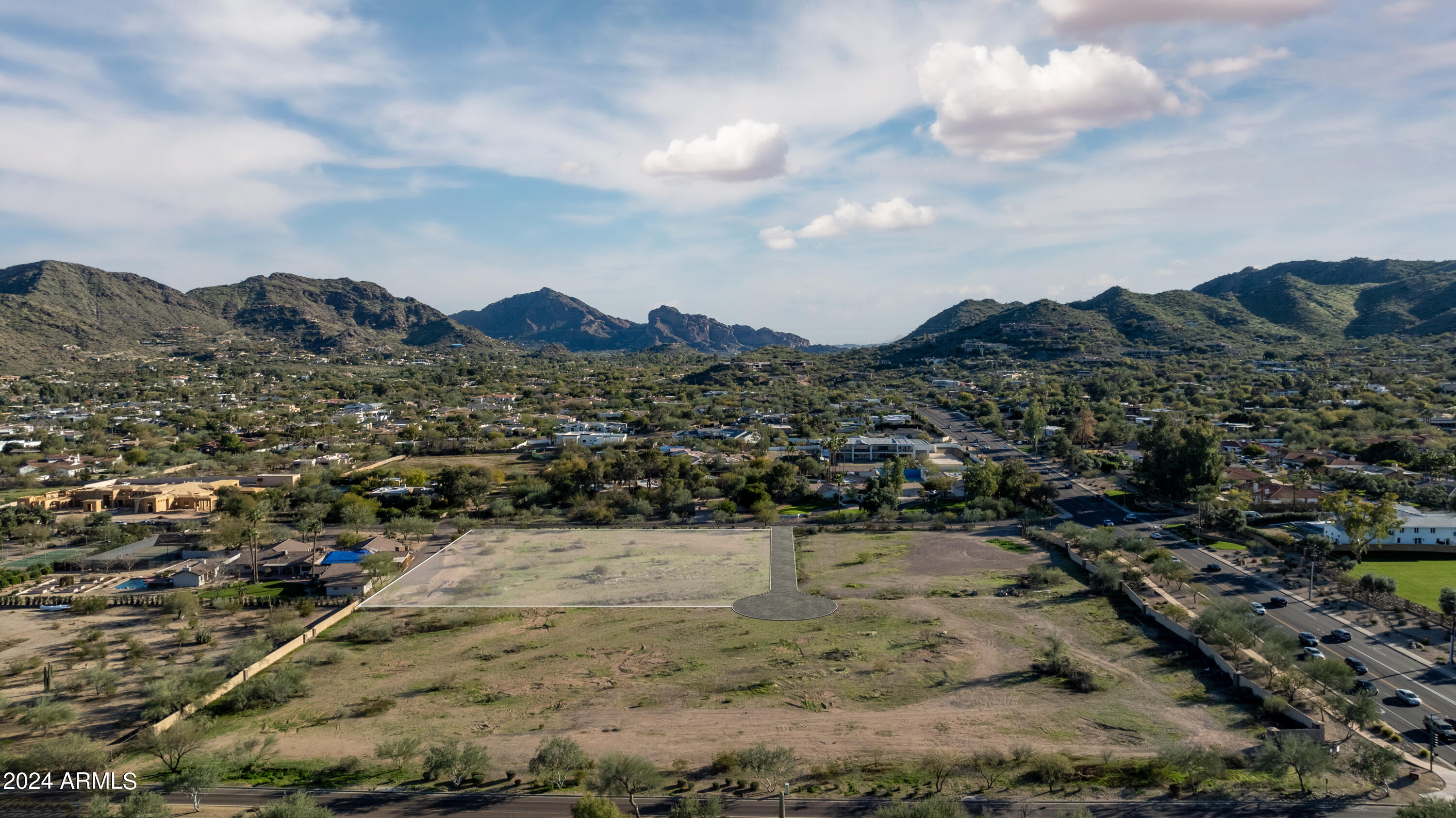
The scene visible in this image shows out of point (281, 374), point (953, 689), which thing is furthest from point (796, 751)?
point (281, 374)

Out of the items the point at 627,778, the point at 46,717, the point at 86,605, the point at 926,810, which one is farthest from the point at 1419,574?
the point at 86,605

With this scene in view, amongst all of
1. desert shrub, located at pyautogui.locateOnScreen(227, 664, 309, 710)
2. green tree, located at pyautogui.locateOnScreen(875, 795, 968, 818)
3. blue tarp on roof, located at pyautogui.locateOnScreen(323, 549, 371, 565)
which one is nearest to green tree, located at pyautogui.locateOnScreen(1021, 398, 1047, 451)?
blue tarp on roof, located at pyautogui.locateOnScreen(323, 549, 371, 565)

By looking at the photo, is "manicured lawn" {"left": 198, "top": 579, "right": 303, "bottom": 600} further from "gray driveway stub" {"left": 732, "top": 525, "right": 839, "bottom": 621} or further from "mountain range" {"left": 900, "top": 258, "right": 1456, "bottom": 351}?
"mountain range" {"left": 900, "top": 258, "right": 1456, "bottom": 351}

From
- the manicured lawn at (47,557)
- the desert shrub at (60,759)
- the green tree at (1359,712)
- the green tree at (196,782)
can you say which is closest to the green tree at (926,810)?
the green tree at (1359,712)

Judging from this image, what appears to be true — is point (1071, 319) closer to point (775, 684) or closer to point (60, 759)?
point (775, 684)

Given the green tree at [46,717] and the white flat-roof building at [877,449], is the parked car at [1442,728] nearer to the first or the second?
the green tree at [46,717]

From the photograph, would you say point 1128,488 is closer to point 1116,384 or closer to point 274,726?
point 274,726
